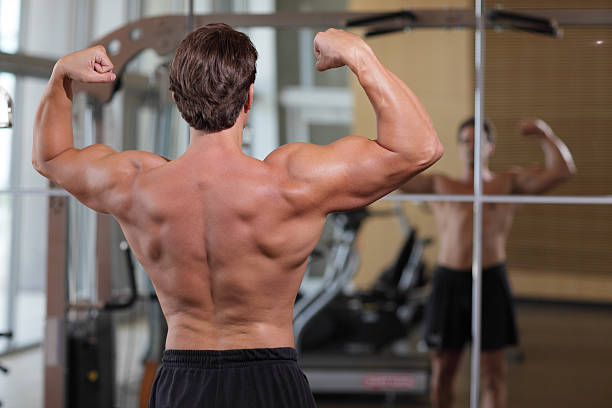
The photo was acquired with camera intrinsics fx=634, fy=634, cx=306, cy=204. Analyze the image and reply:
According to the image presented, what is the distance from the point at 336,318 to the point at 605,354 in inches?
77.9

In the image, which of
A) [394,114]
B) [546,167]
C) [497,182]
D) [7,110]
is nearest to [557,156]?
[546,167]

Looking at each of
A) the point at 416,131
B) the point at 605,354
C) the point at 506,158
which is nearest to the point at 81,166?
the point at 416,131

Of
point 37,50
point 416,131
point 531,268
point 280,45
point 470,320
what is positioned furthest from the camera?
point 280,45

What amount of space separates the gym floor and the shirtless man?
2.11 metres

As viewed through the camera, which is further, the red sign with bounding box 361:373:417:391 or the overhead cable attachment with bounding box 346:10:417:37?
the red sign with bounding box 361:373:417:391

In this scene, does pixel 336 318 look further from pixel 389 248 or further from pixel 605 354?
pixel 605 354

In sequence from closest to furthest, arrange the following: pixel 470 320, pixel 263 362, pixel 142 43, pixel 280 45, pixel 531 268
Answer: pixel 263 362 < pixel 142 43 < pixel 470 320 < pixel 531 268 < pixel 280 45

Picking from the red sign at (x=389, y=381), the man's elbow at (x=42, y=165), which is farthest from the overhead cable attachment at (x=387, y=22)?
the red sign at (x=389, y=381)

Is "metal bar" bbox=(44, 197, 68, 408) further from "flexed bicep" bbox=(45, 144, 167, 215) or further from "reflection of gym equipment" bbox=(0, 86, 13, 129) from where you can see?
"flexed bicep" bbox=(45, 144, 167, 215)

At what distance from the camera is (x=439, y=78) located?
3.32 metres

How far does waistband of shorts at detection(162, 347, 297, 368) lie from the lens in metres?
1.46

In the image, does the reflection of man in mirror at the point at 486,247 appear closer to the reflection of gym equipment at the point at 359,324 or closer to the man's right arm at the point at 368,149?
the reflection of gym equipment at the point at 359,324

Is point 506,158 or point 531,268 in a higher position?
point 506,158

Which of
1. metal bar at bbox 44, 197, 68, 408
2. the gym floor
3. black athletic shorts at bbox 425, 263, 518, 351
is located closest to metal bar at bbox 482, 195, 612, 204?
black athletic shorts at bbox 425, 263, 518, 351
